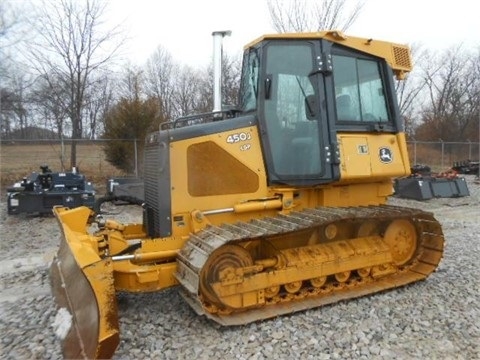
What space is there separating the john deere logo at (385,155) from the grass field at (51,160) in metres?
12.3

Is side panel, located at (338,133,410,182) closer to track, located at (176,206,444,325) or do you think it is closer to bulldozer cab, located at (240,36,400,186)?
bulldozer cab, located at (240,36,400,186)

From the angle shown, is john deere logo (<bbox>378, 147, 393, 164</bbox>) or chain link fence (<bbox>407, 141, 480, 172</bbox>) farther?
chain link fence (<bbox>407, 141, 480, 172</bbox>)

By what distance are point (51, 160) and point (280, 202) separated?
1340 centimetres

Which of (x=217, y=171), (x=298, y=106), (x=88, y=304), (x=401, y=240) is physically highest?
(x=298, y=106)

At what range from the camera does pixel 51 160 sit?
15.9 meters

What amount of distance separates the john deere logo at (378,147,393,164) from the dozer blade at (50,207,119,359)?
3.25 metres

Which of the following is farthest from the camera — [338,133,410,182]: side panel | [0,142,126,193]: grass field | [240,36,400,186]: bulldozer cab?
[0,142,126,193]: grass field

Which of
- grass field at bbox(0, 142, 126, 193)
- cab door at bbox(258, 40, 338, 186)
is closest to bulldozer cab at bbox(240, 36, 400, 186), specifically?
cab door at bbox(258, 40, 338, 186)

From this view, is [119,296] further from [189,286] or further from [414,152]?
[414,152]

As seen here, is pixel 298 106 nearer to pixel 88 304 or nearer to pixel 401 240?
pixel 401 240

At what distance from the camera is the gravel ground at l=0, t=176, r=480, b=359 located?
359 cm

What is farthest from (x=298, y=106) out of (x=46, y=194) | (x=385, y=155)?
(x=46, y=194)

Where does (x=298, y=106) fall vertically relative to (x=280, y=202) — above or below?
above

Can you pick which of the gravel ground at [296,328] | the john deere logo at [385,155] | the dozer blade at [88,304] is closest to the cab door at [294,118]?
the john deere logo at [385,155]
